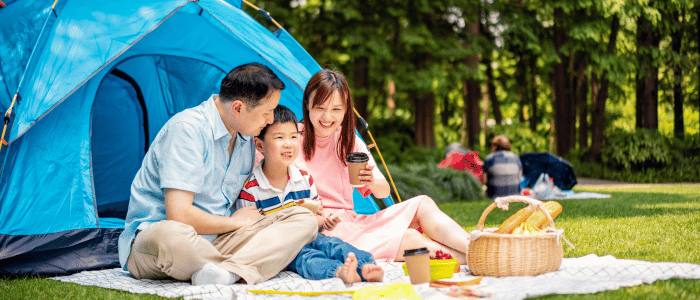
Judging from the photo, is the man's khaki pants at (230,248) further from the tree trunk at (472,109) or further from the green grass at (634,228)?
the tree trunk at (472,109)

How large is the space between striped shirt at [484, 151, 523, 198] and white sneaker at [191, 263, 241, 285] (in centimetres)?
468

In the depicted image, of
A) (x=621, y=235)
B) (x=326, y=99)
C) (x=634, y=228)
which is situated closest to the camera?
(x=326, y=99)

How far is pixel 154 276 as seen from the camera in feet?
8.38

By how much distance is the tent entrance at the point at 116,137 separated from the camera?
4250mm

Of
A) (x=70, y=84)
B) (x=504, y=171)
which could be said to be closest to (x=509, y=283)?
(x=70, y=84)

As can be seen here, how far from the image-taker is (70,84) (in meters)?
2.91

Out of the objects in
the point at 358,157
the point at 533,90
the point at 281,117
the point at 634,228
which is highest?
the point at 533,90

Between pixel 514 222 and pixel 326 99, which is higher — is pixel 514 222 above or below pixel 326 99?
below

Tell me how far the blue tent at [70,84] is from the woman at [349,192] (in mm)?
476

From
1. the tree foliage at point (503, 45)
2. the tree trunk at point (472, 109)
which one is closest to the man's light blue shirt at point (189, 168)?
the tree foliage at point (503, 45)

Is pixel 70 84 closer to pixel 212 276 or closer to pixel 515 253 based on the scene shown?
pixel 212 276

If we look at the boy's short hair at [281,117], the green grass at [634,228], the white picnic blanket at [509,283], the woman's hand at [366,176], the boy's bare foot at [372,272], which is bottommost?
the green grass at [634,228]

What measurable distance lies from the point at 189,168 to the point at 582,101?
12679 mm

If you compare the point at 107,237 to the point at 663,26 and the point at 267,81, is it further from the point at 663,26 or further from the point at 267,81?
the point at 663,26
